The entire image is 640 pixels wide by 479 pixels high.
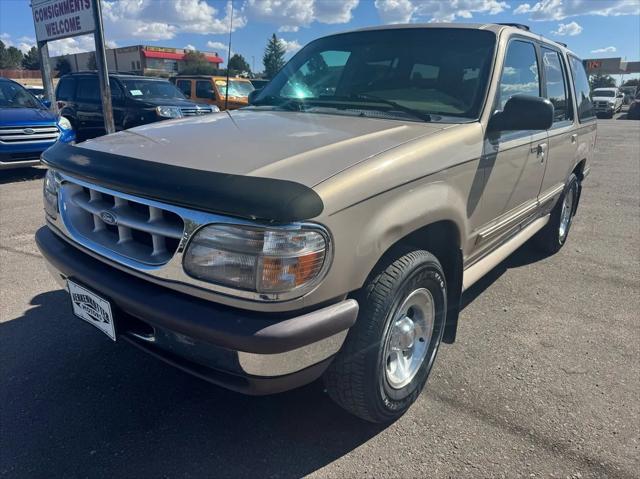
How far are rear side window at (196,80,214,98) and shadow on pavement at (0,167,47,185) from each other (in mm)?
6045

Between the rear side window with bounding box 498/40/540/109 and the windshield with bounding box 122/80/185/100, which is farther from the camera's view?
the windshield with bounding box 122/80/185/100

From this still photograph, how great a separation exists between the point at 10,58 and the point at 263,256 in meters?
102

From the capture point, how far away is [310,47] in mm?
3672

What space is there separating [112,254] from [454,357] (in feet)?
6.79

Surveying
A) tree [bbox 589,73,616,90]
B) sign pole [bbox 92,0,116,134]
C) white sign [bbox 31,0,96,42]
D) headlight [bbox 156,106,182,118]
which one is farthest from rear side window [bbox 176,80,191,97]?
tree [bbox 589,73,616,90]

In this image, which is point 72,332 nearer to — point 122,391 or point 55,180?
point 122,391

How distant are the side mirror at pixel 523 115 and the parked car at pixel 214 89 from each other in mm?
11589

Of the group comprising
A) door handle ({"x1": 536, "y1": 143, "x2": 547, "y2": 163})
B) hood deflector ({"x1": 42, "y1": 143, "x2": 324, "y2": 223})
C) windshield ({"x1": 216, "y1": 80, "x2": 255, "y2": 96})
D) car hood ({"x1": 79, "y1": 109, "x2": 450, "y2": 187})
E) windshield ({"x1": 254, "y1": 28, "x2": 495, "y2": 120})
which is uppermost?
windshield ({"x1": 254, "y1": 28, "x2": 495, "y2": 120})

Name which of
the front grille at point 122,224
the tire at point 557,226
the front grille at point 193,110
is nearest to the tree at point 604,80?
the front grille at point 193,110

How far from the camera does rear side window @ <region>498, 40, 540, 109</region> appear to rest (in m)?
2.94

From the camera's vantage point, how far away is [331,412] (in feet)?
8.11

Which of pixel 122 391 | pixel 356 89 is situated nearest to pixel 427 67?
pixel 356 89

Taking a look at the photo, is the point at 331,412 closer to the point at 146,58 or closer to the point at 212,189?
the point at 212,189

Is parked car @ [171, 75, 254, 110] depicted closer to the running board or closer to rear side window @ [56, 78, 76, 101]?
rear side window @ [56, 78, 76, 101]
